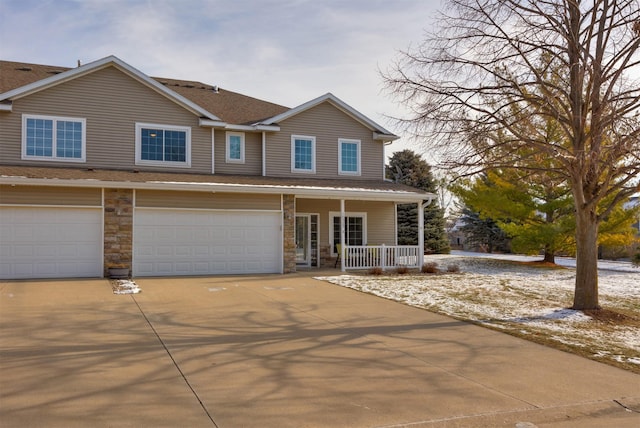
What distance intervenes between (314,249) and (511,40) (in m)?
11.0

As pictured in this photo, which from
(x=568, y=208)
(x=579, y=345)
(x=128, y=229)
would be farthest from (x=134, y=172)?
(x=568, y=208)

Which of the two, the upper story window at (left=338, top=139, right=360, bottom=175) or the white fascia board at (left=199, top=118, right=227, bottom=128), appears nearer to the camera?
the white fascia board at (left=199, top=118, right=227, bottom=128)

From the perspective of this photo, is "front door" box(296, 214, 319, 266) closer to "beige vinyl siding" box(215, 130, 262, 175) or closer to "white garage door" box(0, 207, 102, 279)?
"beige vinyl siding" box(215, 130, 262, 175)

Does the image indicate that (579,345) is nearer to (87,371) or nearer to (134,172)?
(87,371)

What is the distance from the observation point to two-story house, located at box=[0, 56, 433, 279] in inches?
567

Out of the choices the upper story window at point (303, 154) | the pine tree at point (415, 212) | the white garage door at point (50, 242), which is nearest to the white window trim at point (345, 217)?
the upper story window at point (303, 154)

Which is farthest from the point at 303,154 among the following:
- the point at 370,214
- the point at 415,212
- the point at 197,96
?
the point at 415,212

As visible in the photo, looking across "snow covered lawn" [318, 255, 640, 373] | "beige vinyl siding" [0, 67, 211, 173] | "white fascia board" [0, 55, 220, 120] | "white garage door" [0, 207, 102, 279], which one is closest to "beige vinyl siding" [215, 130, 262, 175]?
"white fascia board" [0, 55, 220, 120]

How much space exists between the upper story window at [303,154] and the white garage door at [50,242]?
23.7 feet

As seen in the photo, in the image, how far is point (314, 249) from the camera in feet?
65.7

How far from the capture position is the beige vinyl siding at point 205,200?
15289 mm

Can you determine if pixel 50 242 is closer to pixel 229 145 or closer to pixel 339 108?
pixel 229 145

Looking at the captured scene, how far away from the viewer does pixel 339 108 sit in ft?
66.0

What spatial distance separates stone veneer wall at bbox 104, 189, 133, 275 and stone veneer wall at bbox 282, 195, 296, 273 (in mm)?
4553
